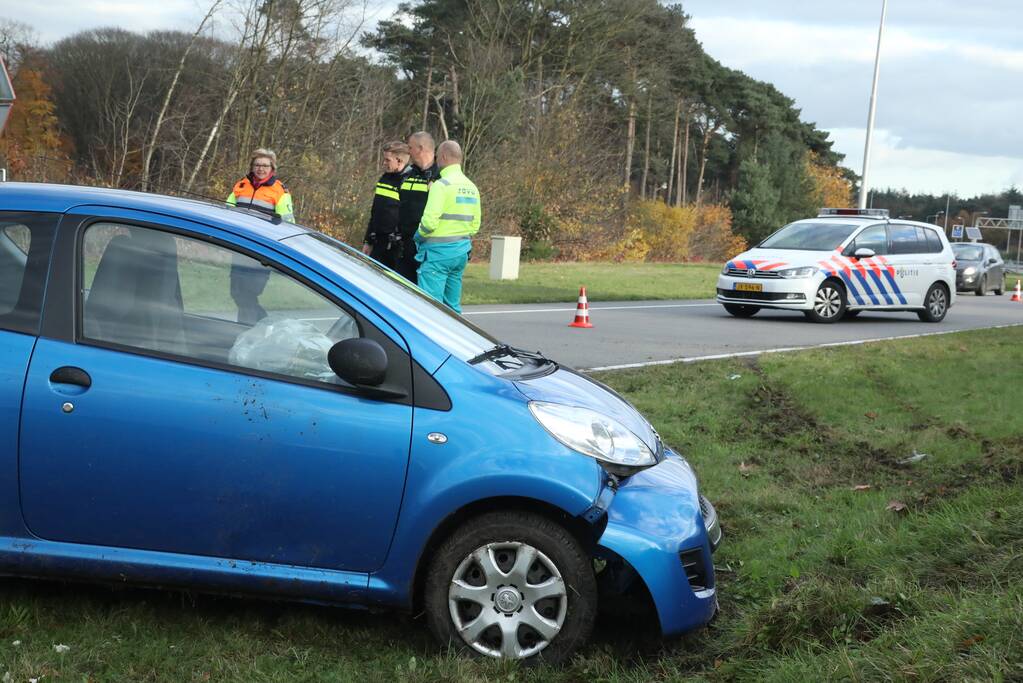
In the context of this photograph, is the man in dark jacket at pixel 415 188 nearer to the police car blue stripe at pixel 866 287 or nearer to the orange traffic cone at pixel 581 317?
the orange traffic cone at pixel 581 317

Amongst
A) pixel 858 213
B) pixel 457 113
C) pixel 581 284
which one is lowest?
pixel 581 284

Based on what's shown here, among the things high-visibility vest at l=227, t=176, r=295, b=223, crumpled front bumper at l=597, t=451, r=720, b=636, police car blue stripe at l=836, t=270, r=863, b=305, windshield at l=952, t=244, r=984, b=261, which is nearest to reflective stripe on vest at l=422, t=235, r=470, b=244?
high-visibility vest at l=227, t=176, r=295, b=223

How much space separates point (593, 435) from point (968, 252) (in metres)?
33.0

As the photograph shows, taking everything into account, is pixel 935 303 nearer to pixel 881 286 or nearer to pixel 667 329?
pixel 881 286

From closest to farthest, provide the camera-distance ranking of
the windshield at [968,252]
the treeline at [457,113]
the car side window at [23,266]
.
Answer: the car side window at [23,266]
the treeline at [457,113]
the windshield at [968,252]

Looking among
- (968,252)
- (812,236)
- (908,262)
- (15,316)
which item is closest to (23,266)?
(15,316)

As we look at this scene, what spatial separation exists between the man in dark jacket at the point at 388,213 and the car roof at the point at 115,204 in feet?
19.5

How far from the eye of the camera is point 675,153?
67562 mm

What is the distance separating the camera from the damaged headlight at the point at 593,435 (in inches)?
155

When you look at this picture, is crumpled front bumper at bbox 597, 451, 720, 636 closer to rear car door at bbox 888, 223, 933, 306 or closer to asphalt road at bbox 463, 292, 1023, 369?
asphalt road at bbox 463, 292, 1023, 369

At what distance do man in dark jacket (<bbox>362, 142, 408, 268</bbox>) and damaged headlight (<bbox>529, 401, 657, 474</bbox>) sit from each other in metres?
6.43

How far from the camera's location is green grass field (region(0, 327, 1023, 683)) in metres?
3.55

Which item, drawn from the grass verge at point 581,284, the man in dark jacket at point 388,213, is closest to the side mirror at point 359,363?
the man in dark jacket at point 388,213

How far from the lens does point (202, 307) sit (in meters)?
4.15
